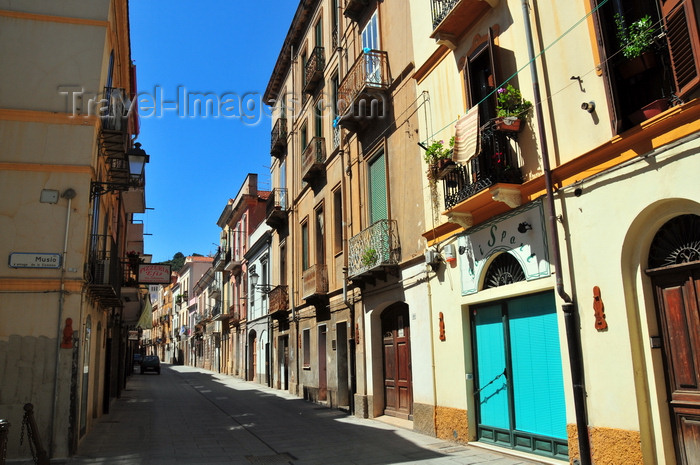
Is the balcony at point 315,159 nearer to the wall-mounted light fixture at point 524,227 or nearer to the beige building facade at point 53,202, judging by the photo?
the beige building facade at point 53,202

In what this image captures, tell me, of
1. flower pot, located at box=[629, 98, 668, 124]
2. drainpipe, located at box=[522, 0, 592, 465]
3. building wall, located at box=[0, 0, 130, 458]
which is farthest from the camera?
building wall, located at box=[0, 0, 130, 458]

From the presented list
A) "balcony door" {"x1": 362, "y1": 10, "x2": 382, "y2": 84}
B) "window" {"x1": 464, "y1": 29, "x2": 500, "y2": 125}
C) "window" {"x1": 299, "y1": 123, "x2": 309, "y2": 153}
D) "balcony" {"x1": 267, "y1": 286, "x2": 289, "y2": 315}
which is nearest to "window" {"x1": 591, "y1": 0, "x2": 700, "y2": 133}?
"window" {"x1": 464, "y1": 29, "x2": 500, "y2": 125}

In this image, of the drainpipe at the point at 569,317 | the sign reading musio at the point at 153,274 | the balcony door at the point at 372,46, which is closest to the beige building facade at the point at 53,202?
the sign reading musio at the point at 153,274

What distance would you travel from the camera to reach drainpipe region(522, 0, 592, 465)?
7.46 meters

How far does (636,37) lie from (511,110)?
2328 millimetres

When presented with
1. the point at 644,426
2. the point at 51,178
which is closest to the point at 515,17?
the point at 644,426

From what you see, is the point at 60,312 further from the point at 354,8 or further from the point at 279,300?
the point at 279,300

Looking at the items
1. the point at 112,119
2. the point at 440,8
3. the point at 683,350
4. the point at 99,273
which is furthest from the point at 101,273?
the point at 683,350

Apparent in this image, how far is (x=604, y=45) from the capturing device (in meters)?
7.41

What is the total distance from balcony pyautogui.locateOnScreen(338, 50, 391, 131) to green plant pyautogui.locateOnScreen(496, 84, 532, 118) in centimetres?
555

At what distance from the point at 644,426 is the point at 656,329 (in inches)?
45.8

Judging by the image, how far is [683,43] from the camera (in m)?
6.34

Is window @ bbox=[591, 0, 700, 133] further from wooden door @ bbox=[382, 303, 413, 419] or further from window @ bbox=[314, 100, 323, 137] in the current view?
window @ bbox=[314, 100, 323, 137]

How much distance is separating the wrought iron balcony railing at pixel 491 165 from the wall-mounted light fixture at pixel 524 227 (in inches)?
26.5
